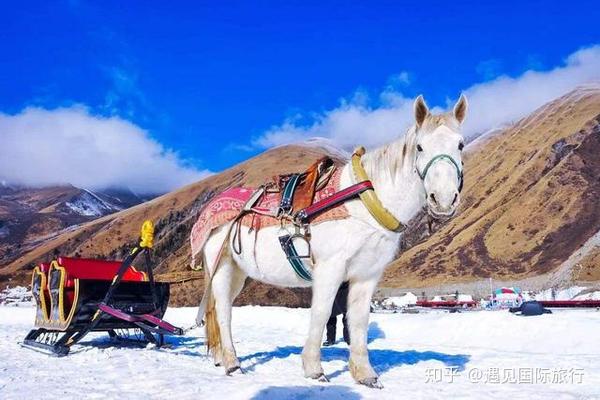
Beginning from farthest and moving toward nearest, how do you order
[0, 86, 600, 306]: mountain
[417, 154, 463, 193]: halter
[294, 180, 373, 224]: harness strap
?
[0, 86, 600, 306]: mountain → [294, 180, 373, 224]: harness strap → [417, 154, 463, 193]: halter

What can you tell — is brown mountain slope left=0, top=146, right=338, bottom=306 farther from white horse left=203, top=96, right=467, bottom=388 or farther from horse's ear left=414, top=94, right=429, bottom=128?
horse's ear left=414, top=94, right=429, bottom=128

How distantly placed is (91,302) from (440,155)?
6.70 metres

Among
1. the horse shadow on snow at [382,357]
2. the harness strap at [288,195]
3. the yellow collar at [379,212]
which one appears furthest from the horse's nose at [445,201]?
the horse shadow on snow at [382,357]

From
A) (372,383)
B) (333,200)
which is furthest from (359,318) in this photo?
(333,200)

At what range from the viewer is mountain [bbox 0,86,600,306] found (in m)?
78.4

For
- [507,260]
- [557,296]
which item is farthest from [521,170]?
[557,296]

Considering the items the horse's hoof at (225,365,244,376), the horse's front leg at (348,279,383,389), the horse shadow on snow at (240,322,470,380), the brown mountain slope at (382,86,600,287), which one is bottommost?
the horse shadow on snow at (240,322,470,380)

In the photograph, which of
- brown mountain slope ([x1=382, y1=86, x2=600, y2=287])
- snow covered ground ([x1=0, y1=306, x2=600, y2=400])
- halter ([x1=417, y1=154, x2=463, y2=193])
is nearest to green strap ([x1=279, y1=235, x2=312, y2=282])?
snow covered ground ([x1=0, y1=306, x2=600, y2=400])

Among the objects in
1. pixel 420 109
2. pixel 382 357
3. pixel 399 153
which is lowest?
pixel 382 357

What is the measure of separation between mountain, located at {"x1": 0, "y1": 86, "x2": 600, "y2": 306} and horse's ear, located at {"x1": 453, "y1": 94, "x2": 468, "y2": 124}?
53.3m

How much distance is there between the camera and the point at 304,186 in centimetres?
682

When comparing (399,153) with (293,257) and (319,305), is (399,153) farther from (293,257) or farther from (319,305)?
(319,305)

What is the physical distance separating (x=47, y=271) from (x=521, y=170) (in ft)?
351

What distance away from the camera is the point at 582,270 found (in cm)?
6469
